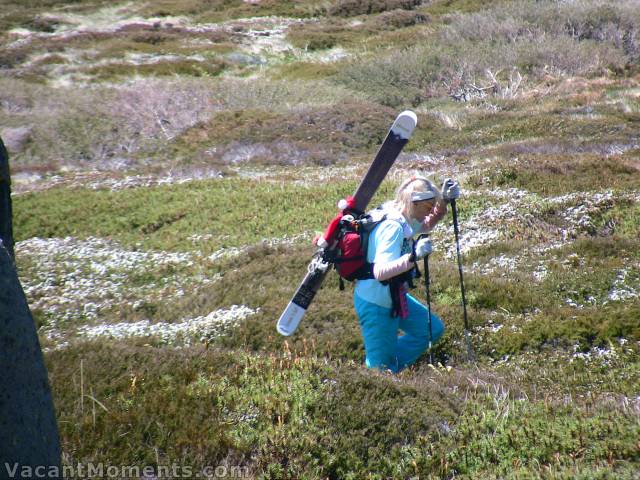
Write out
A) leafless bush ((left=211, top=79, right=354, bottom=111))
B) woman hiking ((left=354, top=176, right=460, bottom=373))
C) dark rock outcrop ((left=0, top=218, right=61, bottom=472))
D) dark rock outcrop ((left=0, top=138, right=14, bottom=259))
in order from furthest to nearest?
leafless bush ((left=211, top=79, right=354, bottom=111)), woman hiking ((left=354, top=176, right=460, bottom=373)), dark rock outcrop ((left=0, top=138, right=14, bottom=259)), dark rock outcrop ((left=0, top=218, right=61, bottom=472))

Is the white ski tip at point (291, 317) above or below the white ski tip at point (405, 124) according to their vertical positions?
below

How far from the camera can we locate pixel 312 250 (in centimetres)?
1545

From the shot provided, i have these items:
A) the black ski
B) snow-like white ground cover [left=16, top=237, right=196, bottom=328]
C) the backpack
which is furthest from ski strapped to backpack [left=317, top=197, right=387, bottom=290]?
snow-like white ground cover [left=16, top=237, right=196, bottom=328]

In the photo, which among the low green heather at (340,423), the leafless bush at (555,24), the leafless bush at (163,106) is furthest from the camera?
the leafless bush at (555,24)

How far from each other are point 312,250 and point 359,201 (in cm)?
733

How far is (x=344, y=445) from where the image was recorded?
5543mm

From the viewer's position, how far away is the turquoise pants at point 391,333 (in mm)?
7199

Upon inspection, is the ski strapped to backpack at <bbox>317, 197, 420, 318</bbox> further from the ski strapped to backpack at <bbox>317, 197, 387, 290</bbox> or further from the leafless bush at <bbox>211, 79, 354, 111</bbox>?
the leafless bush at <bbox>211, 79, 354, 111</bbox>

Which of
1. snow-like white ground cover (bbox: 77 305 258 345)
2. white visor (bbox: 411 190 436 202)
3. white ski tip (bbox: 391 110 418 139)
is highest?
white ski tip (bbox: 391 110 418 139)

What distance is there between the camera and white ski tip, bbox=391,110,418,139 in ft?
26.9

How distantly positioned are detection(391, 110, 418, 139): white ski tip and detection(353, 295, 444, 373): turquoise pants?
2326mm

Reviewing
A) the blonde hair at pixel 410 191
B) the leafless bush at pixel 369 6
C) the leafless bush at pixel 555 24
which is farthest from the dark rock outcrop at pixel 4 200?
the leafless bush at pixel 369 6

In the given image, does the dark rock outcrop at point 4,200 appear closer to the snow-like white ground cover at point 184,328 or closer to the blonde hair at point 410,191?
the blonde hair at point 410,191

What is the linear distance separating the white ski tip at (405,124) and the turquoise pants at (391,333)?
2326 mm
